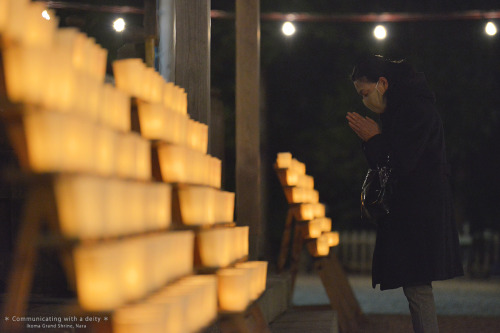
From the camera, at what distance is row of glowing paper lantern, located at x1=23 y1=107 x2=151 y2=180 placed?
2.63 metres

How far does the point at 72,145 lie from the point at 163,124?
4.66 feet

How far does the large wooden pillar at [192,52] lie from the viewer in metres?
5.53

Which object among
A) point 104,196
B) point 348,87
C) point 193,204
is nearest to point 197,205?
point 193,204

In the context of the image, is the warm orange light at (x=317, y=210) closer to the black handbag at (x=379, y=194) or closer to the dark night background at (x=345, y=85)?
the black handbag at (x=379, y=194)

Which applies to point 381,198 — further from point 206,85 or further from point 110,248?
point 110,248

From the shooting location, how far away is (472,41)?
A: 15695 millimetres

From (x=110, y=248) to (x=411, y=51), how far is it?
1332cm

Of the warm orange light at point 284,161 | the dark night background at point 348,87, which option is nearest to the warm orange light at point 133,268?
the warm orange light at point 284,161

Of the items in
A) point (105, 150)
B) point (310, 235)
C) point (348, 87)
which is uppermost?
point (348, 87)

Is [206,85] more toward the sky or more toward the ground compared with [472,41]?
more toward the ground

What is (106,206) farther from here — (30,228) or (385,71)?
(385,71)

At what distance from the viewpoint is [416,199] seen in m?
4.77

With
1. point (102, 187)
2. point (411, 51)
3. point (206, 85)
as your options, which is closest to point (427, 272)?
point (206, 85)

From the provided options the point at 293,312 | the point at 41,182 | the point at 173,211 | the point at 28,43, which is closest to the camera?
the point at 41,182
